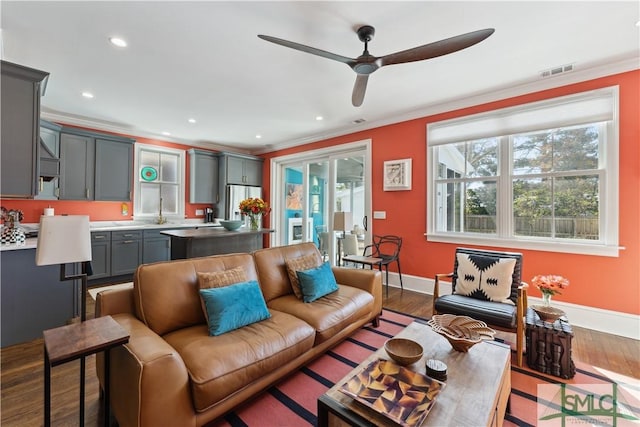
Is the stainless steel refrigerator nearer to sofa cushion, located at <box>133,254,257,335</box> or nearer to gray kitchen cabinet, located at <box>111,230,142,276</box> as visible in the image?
gray kitchen cabinet, located at <box>111,230,142,276</box>

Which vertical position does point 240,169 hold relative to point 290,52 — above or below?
below

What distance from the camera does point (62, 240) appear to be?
138cm

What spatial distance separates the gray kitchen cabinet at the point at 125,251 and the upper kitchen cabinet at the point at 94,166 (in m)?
0.73

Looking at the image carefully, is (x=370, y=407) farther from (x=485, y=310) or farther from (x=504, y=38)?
(x=504, y=38)

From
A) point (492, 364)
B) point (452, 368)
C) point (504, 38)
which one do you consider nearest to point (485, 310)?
point (492, 364)

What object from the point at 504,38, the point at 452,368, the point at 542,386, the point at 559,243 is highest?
the point at 504,38

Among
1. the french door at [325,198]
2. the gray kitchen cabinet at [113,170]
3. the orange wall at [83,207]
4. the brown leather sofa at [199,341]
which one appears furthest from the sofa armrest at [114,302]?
the gray kitchen cabinet at [113,170]

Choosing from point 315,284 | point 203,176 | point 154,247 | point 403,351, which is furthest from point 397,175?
point 154,247

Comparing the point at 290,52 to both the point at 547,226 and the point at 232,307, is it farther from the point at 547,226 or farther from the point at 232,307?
the point at 547,226

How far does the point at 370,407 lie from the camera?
1.12 m

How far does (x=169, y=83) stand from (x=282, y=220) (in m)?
3.83

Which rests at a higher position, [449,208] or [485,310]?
[449,208]

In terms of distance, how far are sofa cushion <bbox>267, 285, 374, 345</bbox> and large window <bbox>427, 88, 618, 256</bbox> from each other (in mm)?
1965

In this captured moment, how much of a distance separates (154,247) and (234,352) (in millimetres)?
4348
